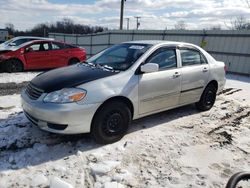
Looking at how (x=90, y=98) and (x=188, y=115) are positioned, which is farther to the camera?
(x=188, y=115)

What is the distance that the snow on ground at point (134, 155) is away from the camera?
11.3ft

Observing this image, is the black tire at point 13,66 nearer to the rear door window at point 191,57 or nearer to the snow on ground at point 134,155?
the snow on ground at point 134,155

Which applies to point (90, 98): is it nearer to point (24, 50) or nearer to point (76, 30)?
point (24, 50)

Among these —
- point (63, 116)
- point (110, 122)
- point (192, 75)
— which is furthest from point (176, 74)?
point (63, 116)

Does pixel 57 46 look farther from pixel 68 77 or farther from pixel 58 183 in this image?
pixel 58 183

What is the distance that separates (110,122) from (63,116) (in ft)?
2.55

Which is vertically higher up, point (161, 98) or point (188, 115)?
point (161, 98)

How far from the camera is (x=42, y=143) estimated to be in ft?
14.1

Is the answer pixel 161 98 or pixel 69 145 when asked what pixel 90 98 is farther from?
pixel 161 98

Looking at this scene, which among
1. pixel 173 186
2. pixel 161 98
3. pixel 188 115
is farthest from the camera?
pixel 188 115

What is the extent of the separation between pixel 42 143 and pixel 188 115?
10.4ft

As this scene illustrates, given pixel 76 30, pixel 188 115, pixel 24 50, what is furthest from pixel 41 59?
pixel 76 30

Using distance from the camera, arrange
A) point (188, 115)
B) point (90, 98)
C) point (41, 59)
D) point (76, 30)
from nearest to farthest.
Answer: point (90, 98) < point (188, 115) < point (41, 59) < point (76, 30)

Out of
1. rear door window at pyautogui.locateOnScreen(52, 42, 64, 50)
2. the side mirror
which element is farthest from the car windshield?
rear door window at pyautogui.locateOnScreen(52, 42, 64, 50)
